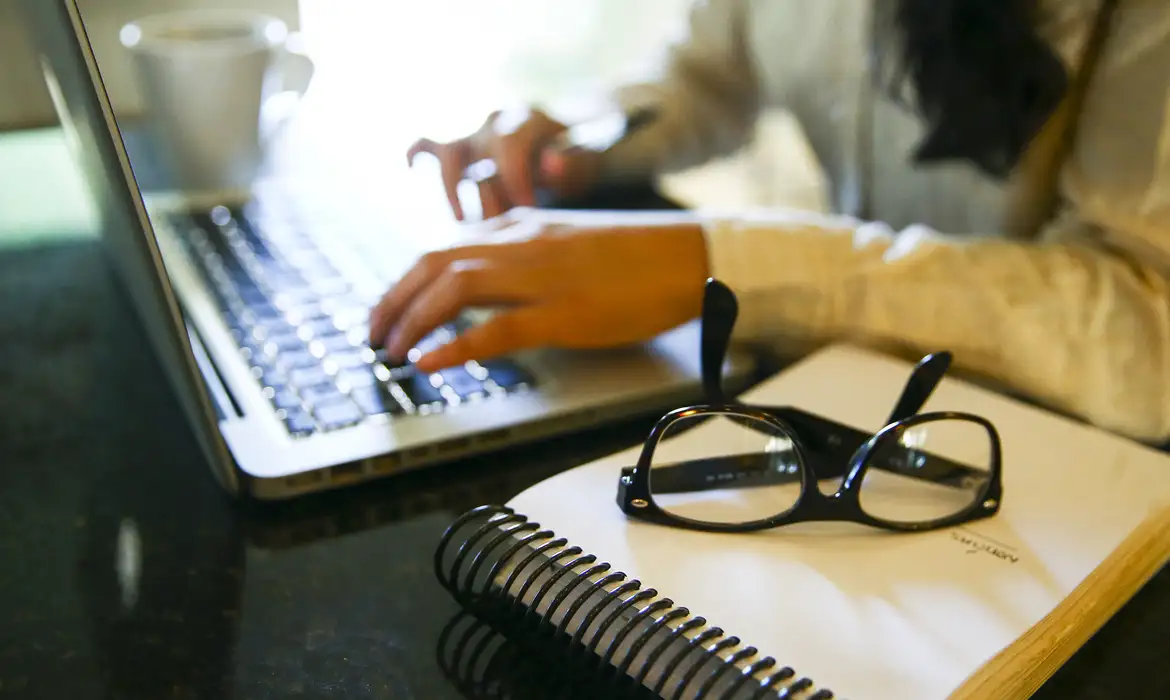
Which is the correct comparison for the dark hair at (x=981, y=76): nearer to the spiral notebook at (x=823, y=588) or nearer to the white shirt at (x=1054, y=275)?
the white shirt at (x=1054, y=275)

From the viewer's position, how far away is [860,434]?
0.46m

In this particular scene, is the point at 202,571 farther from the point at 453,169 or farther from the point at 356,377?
the point at 453,169

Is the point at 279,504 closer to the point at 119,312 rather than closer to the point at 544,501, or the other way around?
the point at 544,501

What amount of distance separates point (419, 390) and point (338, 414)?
5 centimetres

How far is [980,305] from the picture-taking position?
590 mm

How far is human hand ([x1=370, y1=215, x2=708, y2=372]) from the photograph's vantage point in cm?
59

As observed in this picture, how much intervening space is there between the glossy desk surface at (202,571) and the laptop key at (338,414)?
4 cm

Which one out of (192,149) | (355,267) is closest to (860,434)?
(355,267)

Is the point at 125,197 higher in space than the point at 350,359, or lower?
higher

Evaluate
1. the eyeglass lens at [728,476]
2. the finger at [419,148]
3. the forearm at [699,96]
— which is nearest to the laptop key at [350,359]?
the eyeglass lens at [728,476]

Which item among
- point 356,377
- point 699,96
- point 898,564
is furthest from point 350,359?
point 699,96

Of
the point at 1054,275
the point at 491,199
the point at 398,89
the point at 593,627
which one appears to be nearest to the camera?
the point at 593,627

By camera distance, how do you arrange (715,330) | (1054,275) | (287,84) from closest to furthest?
1. (715,330)
2. (1054,275)
3. (287,84)

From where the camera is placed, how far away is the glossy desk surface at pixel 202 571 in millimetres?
407
